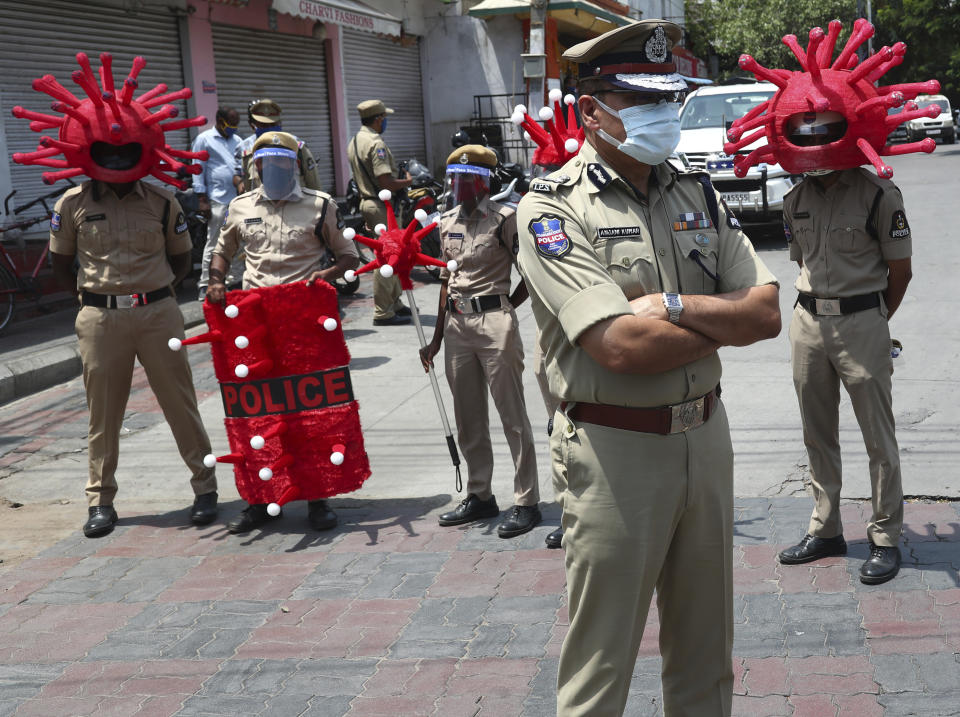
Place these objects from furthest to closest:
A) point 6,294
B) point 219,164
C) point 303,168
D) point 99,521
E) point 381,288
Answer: point 219,164, point 381,288, point 6,294, point 303,168, point 99,521

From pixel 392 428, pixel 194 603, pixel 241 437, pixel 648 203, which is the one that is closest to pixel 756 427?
pixel 392 428

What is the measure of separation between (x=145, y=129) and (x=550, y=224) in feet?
11.7

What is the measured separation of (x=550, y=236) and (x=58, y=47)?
38.5 feet

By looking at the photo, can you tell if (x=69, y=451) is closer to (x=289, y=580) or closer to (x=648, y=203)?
(x=289, y=580)

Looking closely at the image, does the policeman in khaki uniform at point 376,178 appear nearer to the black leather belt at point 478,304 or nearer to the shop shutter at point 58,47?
the shop shutter at point 58,47

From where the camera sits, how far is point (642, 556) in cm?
290

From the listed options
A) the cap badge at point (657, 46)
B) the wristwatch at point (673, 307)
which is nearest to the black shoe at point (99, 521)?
the wristwatch at point (673, 307)

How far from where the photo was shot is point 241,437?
5.96 metres

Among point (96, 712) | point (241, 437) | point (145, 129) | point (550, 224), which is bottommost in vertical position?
point (96, 712)

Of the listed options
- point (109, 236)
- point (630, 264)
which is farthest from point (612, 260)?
point (109, 236)

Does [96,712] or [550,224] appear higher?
[550,224]

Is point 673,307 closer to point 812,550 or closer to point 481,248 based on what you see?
point 812,550

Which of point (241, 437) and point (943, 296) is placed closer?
point (241, 437)

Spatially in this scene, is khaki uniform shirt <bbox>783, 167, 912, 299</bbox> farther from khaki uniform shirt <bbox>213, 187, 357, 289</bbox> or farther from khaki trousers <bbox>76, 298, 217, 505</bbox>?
khaki trousers <bbox>76, 298, 217, 505</bbox>
